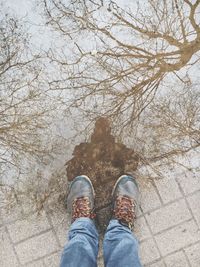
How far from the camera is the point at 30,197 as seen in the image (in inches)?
127

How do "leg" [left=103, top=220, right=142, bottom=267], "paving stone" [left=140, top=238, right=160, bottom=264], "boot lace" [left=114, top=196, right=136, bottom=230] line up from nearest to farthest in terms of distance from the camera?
"leg" [left=103, top=220, right=142, bottom=267] → "boot lace" [left=114, top=196, right=136, bottom=230] → "paving stone" [left=140, top=238, right=160, bottom=264]

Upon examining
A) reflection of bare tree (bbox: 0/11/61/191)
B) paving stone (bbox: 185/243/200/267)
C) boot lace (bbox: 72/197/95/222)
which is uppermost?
reflection of bare tree (bbox: 0/11/61/191)

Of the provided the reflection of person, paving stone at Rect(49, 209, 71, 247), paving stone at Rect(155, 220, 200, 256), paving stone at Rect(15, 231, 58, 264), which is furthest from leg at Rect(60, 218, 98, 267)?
paving stone at Rect(155, 220, 200, 256)

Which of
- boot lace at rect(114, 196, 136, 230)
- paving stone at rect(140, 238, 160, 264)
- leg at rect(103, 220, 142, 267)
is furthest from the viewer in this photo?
paving stone at rect(140, 238, 160, 264)

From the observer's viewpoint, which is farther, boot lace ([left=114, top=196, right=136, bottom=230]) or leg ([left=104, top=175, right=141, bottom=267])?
boot lace ([left=114, top=196, right=136, bottom=230])

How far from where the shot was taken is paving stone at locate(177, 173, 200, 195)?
10.6 ft

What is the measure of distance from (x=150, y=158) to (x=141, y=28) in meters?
1.06

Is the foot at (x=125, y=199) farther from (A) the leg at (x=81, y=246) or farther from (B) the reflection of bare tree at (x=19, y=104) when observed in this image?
(B) the reflection of bare tree at (x=19, y=104)

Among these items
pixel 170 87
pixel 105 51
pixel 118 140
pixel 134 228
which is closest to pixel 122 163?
pixel 118 140

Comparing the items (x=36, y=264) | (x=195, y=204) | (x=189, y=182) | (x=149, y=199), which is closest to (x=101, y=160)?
(x=149, y=199)

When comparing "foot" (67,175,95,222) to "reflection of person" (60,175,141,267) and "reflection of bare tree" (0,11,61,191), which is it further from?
"reflection of bare tree" (0,11,61,191)

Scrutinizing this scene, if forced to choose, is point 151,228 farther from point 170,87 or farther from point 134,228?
point 170,87

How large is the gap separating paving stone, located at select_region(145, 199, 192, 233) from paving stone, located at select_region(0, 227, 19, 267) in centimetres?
113

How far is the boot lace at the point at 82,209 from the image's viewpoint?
10.2ft
